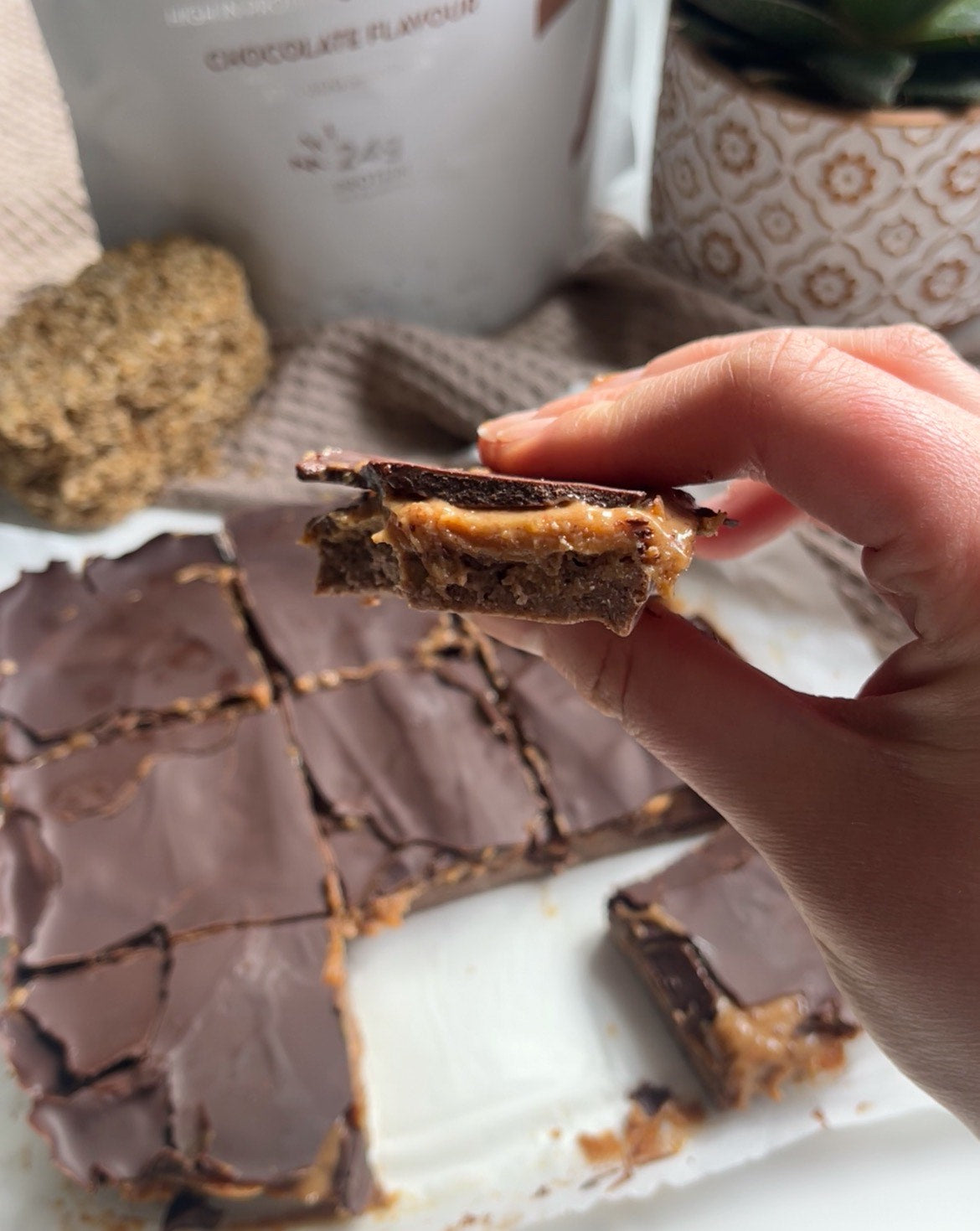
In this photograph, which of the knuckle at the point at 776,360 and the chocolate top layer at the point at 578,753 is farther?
the chocolate top layer at the point at 578,753

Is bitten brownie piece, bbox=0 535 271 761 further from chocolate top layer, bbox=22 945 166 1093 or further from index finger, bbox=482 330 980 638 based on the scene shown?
index finger, bbox=482 330 980 638

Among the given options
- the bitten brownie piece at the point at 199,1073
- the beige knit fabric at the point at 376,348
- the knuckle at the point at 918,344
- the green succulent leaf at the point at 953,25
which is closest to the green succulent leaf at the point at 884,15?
the green succulent leaf at the point at 953,25

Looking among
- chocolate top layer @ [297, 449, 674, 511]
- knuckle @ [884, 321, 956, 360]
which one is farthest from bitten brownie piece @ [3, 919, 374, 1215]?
knuckle @ [884, 321, 956, 360]

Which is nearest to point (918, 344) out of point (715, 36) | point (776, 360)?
point (776, 360)

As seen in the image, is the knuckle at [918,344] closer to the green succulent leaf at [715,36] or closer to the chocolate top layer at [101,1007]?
the green succulent leaf at [715,36]

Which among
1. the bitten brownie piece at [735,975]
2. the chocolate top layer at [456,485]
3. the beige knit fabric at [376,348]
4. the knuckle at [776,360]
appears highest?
the knuckle at [776,360]

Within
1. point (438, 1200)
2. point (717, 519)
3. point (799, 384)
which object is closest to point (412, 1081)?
point (438, 1200)

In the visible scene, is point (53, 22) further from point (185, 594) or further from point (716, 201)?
point (716, 201)
